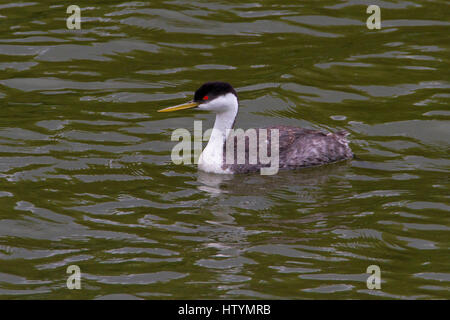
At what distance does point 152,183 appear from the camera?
12664 millimetres

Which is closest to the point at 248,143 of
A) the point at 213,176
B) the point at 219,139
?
the point at 219,139

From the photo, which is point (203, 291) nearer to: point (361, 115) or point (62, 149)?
point (62, 149)

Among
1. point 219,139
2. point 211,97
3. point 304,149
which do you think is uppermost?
point 211,97

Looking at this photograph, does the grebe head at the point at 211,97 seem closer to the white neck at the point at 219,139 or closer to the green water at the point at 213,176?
the white neck at the point at 219,139

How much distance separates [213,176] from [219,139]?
0.65 m

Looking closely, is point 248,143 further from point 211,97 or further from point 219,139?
point 211,97

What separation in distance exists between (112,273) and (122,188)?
2505 millimetres

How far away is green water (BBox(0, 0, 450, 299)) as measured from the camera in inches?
400

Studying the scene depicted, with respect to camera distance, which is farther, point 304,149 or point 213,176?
point 304,149

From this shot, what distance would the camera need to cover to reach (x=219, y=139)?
13641mm

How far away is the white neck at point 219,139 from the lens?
13.3 metres

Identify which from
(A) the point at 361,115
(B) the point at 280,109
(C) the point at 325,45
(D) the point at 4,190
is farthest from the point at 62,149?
(C) the point at 325,45

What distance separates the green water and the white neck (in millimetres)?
222

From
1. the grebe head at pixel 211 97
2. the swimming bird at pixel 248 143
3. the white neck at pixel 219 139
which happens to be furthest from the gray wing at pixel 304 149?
the grebe head at pixel 211 97
